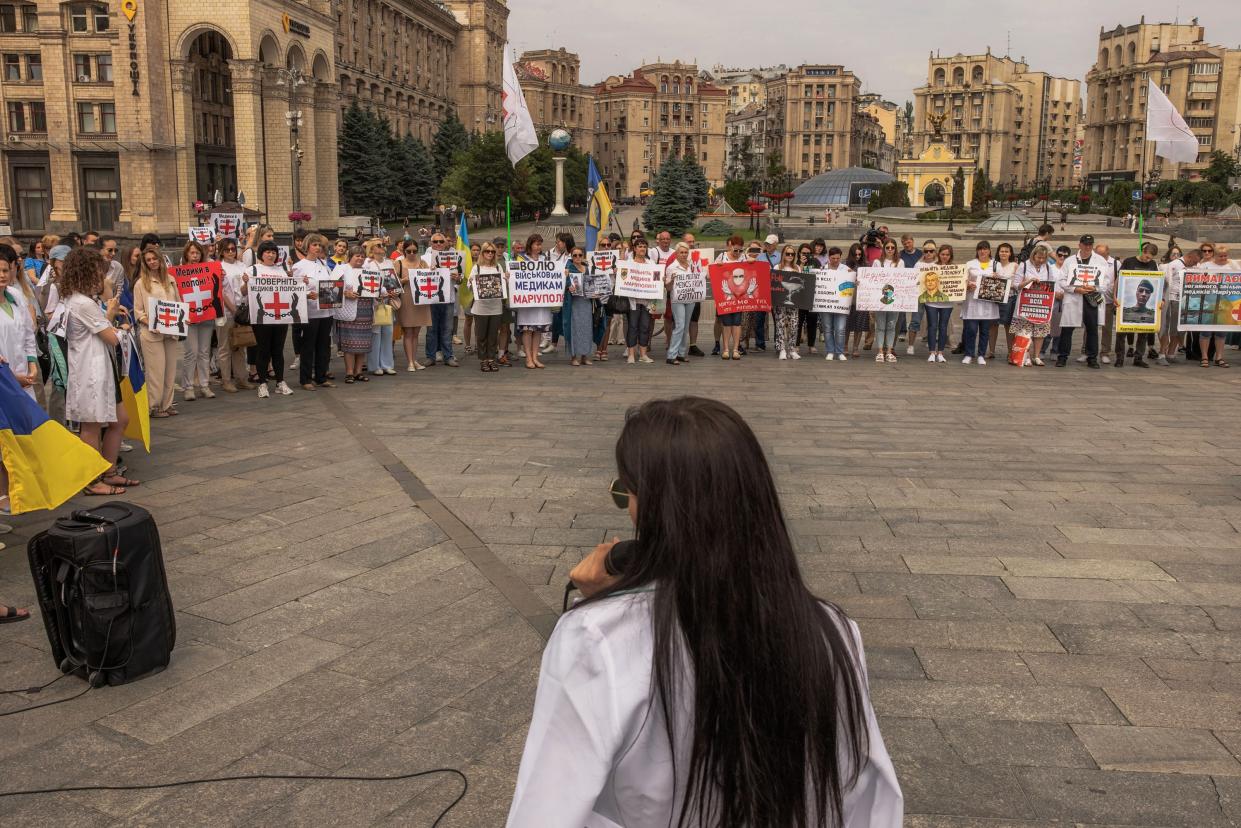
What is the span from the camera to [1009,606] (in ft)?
19.3

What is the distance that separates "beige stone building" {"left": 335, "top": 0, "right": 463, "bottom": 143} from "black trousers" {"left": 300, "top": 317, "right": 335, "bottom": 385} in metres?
78.4

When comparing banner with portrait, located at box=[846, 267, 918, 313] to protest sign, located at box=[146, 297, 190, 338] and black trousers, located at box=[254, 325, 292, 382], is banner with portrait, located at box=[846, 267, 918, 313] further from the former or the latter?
protest sign, located at box=[146, 297, 190, 338]

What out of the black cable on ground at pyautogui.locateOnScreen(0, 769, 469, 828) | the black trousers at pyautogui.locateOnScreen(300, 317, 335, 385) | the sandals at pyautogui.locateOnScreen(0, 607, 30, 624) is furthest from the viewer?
the black trousers at pyautogui.locateOnScreen(300, 317, 335, 385)

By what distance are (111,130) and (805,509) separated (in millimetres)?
60278

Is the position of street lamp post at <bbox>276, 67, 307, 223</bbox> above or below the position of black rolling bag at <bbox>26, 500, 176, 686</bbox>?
above

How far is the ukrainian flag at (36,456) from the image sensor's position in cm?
641

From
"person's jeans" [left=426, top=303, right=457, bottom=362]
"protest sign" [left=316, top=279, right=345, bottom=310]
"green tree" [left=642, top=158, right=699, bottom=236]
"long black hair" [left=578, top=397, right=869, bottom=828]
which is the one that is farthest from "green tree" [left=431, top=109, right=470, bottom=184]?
"long black hair" [left=578, top=397, right=869, bottom=828]

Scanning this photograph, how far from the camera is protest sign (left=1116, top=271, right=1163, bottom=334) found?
15484 mm

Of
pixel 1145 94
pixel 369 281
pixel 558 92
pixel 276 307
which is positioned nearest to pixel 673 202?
pixel 369 281

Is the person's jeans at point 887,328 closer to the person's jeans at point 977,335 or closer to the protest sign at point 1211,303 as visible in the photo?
the person's jeans at point 977,335

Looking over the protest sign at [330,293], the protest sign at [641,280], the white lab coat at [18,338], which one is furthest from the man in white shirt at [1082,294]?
the white lab coat at [18,338]

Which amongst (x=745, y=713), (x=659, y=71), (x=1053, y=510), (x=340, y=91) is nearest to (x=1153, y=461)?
(x=1053, y=510)

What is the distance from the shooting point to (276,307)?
1234 cm

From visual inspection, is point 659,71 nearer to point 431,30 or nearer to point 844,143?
point 844,143
